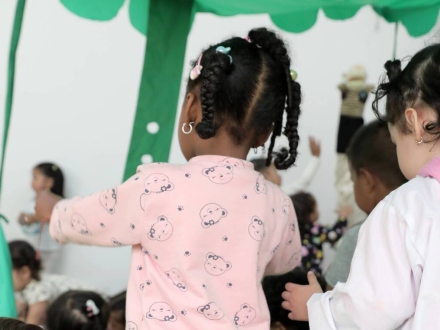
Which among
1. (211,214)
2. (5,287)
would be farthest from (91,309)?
(211,214)

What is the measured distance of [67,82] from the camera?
1854mm

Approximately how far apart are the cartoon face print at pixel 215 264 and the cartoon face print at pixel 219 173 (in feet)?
0.46

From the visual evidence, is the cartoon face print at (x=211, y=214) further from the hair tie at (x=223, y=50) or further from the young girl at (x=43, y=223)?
the young girl at (x=43, y=223)

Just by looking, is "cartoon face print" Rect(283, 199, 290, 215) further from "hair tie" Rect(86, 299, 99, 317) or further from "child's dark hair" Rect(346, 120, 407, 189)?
"hair tie" Rect(86, 299, 99, 317)

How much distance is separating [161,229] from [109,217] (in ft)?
0.33

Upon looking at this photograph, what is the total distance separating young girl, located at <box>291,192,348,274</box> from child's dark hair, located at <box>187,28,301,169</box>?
3.12ft

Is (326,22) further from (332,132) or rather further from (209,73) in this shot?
(209,73)

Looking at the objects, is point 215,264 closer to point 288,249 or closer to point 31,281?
point 288,249

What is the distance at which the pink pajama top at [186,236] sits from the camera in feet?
3.63

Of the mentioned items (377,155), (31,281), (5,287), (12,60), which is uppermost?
(12,60)

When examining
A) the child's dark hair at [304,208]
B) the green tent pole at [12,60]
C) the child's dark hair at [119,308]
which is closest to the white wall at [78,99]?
the green tent pole at [12,60]

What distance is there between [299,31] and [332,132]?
2.11 ft

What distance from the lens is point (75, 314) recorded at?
165 centimetres

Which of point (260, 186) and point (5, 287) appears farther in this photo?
point (5, 287)
